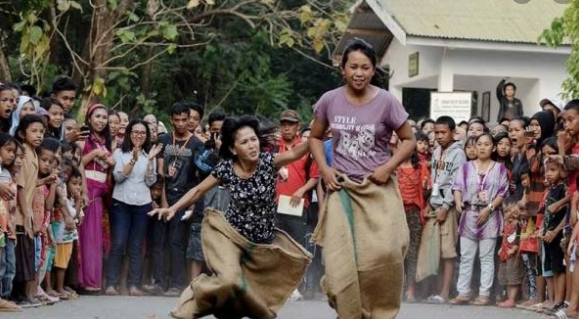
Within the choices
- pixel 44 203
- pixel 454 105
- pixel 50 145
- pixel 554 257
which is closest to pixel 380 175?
pixel 554 257

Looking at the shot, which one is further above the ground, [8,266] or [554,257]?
[554,257]

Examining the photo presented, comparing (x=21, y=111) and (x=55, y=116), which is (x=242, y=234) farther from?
(x=55, y=116)

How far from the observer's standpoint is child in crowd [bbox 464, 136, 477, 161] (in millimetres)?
14047

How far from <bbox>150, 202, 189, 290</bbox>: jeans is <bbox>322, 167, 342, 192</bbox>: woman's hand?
218 inches

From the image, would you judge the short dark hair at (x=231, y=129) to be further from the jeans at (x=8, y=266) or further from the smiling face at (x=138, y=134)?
the smiling face at (x=138, y=134)

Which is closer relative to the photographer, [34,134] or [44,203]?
[34,134]

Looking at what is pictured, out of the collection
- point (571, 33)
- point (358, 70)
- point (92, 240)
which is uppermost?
point (571, 33)

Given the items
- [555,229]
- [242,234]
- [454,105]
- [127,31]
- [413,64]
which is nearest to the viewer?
[242,234]

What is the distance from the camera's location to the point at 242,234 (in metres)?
9.90

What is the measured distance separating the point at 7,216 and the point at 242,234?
2.67m

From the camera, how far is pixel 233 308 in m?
9.81

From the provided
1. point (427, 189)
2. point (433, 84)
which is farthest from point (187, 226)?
point (433, 84)

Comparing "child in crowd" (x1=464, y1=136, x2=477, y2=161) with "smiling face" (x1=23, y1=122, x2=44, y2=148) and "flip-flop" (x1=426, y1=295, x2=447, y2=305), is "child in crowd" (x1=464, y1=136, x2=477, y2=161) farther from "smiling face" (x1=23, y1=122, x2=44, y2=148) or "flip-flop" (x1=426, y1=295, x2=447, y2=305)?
"smiling face" (x1=23, y1=122, x2=44, y2=148)

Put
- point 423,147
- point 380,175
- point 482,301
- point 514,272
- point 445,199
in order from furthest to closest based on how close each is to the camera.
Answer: point 423,147, point 445,199, point 482,301, point 514,272, point 380,175
